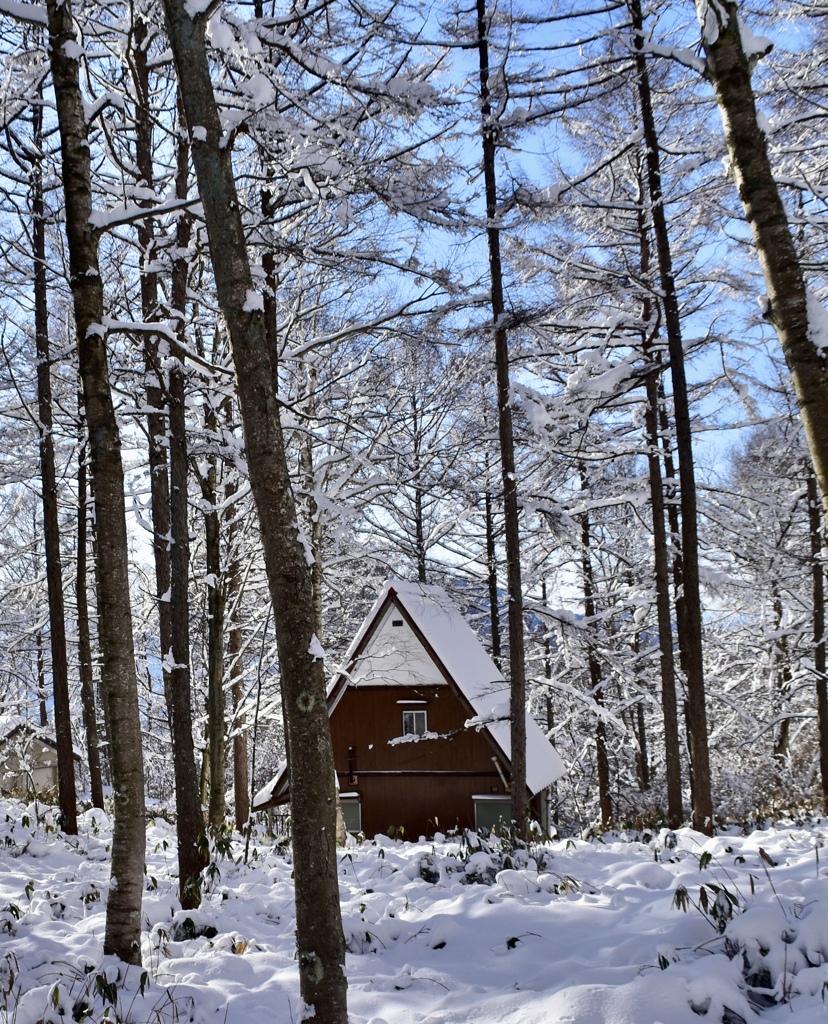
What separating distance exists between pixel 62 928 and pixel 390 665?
11368mm

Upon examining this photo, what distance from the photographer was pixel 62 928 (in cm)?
593

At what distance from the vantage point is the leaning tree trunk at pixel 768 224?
435cm

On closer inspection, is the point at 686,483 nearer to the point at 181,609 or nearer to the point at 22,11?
the point at 181,609

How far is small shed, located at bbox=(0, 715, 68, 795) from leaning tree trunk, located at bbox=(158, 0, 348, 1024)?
1322cm

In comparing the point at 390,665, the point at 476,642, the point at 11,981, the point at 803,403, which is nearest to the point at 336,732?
the point at 390,665

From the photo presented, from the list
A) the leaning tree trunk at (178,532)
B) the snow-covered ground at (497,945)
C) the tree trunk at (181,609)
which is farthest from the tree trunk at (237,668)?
the snow-covered ground at (497,945)

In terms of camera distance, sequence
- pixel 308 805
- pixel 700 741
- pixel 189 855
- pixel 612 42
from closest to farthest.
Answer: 1. pixel 308 805
2. pixel 189 855
3. pixel 612 42
4. pixel 700 741

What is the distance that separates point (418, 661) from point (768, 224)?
13.6m

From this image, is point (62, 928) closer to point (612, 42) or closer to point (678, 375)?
point (678, 375)

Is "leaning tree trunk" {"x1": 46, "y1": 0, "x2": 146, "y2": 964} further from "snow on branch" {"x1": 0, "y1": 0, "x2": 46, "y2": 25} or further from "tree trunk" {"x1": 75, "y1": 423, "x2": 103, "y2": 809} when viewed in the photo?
"tree trunk" {"x1": 75, "y1": 423, "x2": 103, "y2": 809}

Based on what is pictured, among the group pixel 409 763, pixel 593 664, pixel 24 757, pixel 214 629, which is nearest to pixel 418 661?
pixel 409 763

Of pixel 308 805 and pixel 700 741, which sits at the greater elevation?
pixel 308 805

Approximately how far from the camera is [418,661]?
1703cm

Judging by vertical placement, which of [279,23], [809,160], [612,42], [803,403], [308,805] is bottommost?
[308,805]
